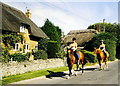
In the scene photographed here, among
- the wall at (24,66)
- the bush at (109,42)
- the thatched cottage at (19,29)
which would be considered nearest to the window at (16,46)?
the thatched cottage at (19,29)

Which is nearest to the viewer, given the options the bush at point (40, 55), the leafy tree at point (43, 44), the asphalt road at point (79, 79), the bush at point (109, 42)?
the asphalt road at point (79, 79)

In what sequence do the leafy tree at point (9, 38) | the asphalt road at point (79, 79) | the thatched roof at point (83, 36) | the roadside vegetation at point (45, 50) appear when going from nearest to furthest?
the asphalt road at point (79, 79)
the roadside vegetation at point (45, 50)
the leafy tree at point (9, 38)
the thatched roof at point (83, 36)

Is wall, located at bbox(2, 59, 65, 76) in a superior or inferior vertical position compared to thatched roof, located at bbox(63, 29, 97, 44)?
inferior

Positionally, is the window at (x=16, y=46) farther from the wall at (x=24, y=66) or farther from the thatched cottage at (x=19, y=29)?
the wall at (x=24, y=66)

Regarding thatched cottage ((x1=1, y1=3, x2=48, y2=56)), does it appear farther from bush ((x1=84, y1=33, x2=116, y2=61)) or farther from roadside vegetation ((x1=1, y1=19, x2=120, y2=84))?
bush ((x1=84, y1=33, x2=116, y2=61))

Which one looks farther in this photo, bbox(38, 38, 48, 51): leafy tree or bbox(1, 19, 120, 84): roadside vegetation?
bbox(38, 38, 48, 51): leafy tree

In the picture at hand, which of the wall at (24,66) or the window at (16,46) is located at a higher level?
the window at (16,46)

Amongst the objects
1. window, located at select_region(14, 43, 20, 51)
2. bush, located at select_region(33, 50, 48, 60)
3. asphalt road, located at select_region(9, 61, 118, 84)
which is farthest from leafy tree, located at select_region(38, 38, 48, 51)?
asphalt road, located at select_region(9, 61, 118, 84)

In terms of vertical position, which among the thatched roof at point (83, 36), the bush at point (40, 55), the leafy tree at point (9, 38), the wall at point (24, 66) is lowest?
the wall at point (24, 66)

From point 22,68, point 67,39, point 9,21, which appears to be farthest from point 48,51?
point 67,39

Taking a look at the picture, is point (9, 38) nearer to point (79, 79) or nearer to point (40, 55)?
point (40, 55)

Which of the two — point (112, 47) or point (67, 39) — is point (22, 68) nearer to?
point (112, 47)

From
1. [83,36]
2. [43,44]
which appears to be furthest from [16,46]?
[83,36]

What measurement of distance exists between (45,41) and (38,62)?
37.4 feet
